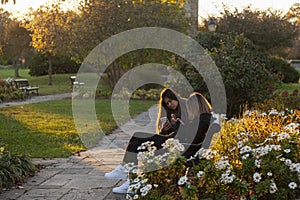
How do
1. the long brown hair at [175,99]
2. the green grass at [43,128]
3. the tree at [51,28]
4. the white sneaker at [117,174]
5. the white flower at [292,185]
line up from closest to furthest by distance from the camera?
the white flower at [292,185], the long brown hair at [175,99], the white sneaker at [117,174], the green grass at [43,128], the tree at [51,28]

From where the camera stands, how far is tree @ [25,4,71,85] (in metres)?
21.1

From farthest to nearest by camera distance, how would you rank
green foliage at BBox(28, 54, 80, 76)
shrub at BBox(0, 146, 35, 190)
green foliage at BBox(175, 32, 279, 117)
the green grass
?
green foliage at BBox(28, 54, 80, 76), green foliage at BBox(175, 32, 279, 117), the green grass, shrub at BBox(0, 146, 35, 190)

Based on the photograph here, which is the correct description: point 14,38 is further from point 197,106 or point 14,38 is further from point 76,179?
point 197,106

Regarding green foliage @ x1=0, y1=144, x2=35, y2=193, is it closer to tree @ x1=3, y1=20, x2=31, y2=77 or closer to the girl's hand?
the girl's hand

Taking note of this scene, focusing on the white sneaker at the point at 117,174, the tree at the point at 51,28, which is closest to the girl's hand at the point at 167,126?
the white sneaker at the point at 117,174

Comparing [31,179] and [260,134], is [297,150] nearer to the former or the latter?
[260,134]

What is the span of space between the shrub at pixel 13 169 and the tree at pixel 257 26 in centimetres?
2343

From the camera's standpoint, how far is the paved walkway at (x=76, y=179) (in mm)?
5051

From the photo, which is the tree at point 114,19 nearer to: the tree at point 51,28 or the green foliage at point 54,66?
the tree at point 51,28

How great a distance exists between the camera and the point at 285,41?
29.8 meters

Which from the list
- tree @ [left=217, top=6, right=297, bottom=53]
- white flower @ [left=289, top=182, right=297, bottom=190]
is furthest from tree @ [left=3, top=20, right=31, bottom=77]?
white flower @ [left=289, top=182, right=297, bottom=190]

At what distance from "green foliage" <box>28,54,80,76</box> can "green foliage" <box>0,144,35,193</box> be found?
26.8 meters

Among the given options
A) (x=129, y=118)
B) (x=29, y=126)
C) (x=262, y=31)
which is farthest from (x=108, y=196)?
(x=262, y=31)

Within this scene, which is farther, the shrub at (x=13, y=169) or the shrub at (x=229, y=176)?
the shrub at (x=13, y=169)
